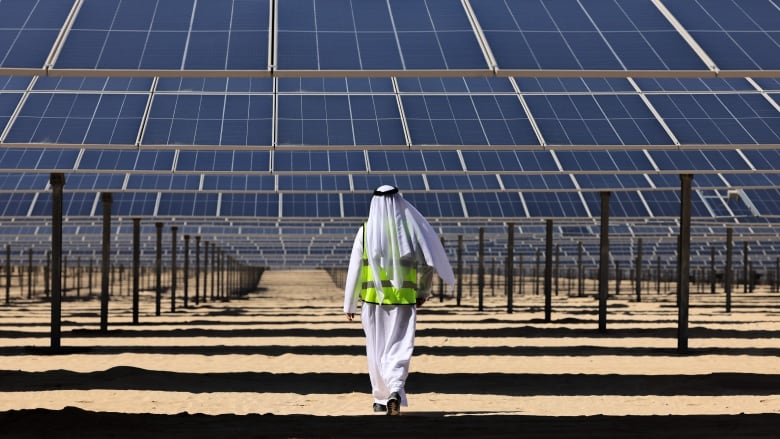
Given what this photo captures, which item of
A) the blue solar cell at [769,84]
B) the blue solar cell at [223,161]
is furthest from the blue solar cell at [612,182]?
the blue solar cell at [223,161]

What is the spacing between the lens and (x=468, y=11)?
17.9 m

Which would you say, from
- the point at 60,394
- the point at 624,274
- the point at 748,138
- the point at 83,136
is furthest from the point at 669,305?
the point at 624,274

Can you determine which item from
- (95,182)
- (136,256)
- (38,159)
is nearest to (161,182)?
(95,182)

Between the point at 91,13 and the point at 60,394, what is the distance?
5509mm

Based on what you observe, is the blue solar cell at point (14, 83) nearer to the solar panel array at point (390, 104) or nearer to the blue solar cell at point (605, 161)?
the solar panel array at point (390, 104)

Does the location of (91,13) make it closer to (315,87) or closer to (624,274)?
(315,87)

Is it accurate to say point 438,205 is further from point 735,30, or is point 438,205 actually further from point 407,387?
point 735,30

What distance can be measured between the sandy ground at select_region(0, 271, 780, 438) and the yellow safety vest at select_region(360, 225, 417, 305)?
1.37 metres

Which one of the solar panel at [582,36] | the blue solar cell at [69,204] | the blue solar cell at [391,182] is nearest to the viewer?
the solar panel at [582,36]

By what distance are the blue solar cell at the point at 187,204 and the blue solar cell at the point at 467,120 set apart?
15102 millimetres

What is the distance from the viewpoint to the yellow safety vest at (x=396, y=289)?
→ 14078 millimetres

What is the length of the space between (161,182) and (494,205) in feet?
38.8

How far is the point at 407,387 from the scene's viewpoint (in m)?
18.7

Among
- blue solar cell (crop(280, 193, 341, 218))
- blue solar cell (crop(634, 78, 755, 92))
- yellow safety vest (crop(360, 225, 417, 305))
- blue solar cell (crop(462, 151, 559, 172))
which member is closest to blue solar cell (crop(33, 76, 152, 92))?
blue solar cell (crop(462, 151, 559, 172))
